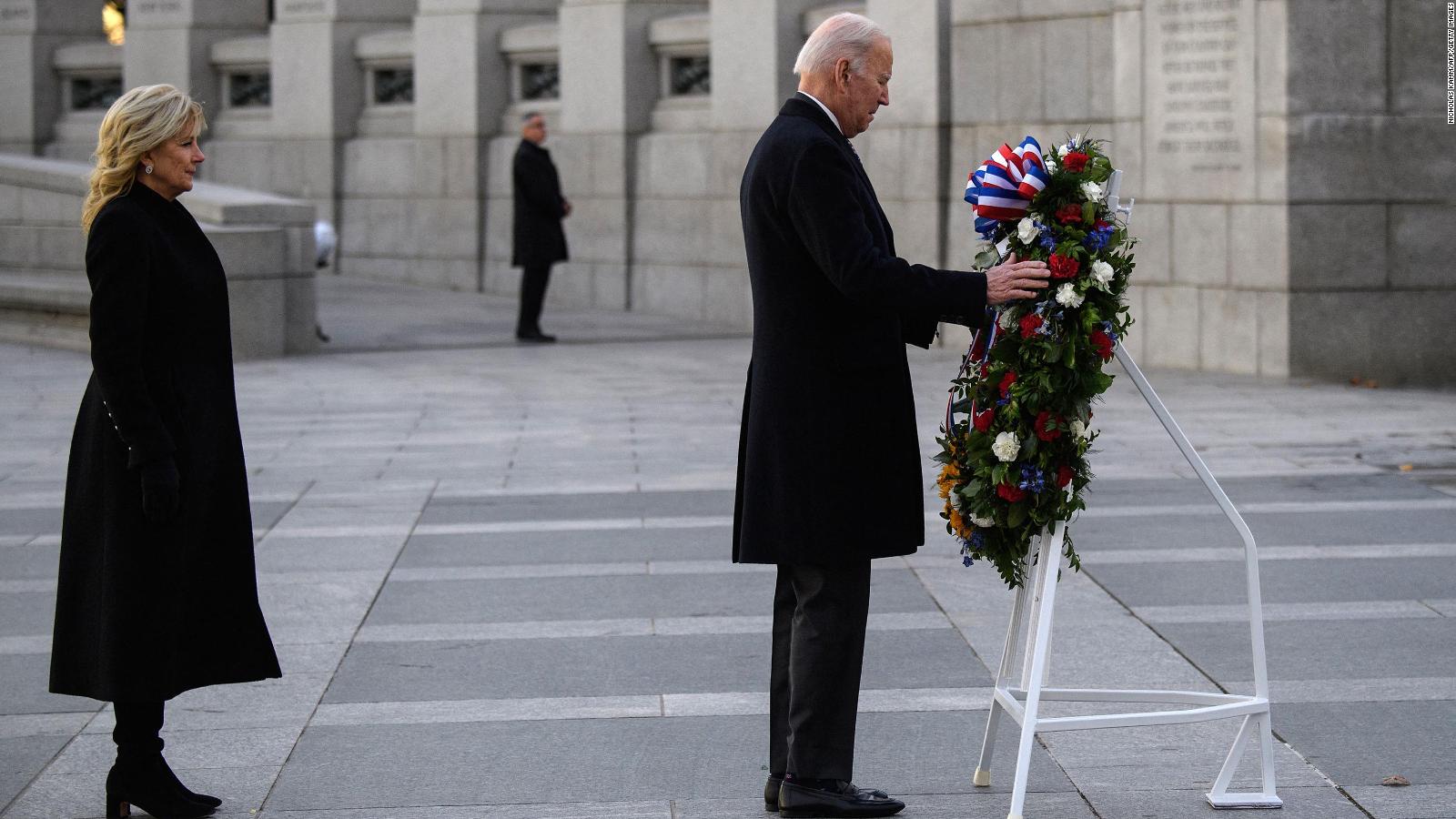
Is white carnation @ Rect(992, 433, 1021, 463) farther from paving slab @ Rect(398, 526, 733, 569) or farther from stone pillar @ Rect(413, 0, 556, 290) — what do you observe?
stone pillar @ Rect(413, 0, 556, 290)

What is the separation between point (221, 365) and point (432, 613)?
7.24ft

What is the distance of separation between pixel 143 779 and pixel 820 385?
1847 mm

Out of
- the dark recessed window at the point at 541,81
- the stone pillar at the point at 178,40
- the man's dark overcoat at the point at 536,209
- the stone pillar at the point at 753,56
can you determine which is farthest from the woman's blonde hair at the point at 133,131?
the stone pillar at the point at 178,40

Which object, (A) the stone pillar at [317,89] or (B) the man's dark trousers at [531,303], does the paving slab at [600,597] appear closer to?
(B) the man's dark trousers at [531,303]

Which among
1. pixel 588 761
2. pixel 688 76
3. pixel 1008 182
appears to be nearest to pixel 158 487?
pixel 588 761

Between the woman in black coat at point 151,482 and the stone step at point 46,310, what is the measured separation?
12025 mm

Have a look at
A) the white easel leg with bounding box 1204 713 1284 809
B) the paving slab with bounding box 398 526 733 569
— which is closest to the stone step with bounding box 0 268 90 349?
the paving slab with bounding box 398 526 733 569

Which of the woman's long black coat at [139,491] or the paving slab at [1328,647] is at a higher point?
the woman's long black coat at [139,491]

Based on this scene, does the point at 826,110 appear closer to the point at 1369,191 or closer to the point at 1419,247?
the point at 1369,191

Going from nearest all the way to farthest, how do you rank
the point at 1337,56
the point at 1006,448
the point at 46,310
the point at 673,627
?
1. the point at 1006,448
2. the point at 673,627
3. the point at 1337,56
4. the point at 46,310

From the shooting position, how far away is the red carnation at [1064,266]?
14.8 ft

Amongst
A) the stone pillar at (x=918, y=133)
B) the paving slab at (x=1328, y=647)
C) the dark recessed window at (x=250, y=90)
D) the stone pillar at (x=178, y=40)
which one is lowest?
the paving slab at (x=1328, y=647)

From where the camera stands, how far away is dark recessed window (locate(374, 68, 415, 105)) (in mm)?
23484

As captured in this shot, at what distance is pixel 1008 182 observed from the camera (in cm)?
459
